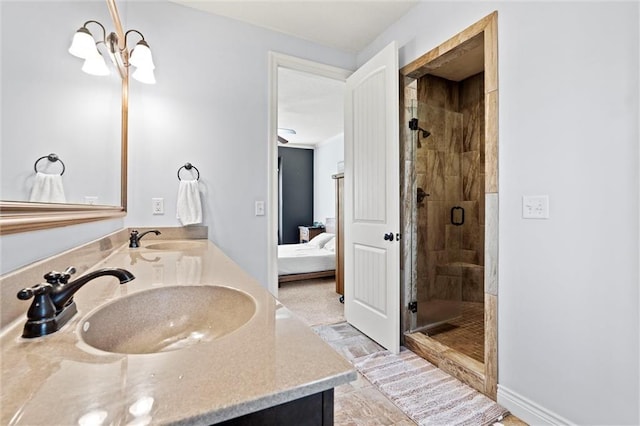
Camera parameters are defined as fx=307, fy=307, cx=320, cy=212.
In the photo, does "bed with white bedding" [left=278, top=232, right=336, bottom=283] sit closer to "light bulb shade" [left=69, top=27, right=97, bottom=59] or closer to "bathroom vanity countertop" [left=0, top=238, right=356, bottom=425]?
"light bulb shade" [left=69, top=27, right=97, bottom=59]

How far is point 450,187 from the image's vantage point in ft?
10.2

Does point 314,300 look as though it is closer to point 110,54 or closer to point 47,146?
point 110,54

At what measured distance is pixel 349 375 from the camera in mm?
456

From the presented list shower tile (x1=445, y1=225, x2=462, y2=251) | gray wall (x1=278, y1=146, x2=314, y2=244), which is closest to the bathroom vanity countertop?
shower tile (x1=445, y1=225, x2=462, y2=251)

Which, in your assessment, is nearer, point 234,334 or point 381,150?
point 234,334

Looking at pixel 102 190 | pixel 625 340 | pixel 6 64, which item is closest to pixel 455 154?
pixel 625 340

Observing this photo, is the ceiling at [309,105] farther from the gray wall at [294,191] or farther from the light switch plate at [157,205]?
the light switch plate at [157,205]

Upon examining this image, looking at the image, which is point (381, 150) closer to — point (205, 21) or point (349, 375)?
point (205, 21)

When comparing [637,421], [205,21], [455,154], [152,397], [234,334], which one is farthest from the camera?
[455,154]

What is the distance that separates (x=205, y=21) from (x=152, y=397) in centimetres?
255

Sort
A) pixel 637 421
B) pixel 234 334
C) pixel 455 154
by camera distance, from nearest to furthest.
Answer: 1. pixel 234 334
2. pixel 637 421
3. pixel 455 154

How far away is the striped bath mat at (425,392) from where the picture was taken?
1.54 m

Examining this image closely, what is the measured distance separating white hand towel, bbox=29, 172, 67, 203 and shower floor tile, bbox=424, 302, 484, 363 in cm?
235

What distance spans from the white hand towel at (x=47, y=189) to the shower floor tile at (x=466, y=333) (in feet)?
7.71
